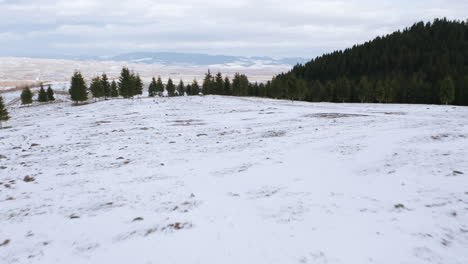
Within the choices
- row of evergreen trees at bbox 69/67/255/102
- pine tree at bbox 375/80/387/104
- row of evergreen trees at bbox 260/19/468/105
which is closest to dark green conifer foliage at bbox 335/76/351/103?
row of evergreen trees at bbox 260/19/468/105

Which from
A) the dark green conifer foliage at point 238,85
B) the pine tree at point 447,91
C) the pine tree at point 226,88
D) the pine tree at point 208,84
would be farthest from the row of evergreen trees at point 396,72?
the pine tree at point 208,84

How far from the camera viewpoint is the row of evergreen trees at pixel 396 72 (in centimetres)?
7925

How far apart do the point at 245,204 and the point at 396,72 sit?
13618 centimetres

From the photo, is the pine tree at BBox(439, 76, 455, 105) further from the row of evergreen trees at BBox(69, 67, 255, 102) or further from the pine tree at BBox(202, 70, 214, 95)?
the pine tree at BBox(202, 70, 214, 95)

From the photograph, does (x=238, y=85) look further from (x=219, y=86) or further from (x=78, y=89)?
(x=78, y=89)

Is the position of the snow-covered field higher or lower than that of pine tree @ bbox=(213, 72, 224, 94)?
lower

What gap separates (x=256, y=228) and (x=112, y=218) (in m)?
3.99

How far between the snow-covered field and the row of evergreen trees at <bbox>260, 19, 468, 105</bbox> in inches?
2642

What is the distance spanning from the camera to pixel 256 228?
6.62 metres

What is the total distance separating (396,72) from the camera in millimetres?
119875

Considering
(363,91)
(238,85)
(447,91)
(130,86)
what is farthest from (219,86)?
(447,91)

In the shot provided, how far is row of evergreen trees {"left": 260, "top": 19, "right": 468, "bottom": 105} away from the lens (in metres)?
79.2

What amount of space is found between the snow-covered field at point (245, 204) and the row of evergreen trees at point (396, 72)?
2642 inches

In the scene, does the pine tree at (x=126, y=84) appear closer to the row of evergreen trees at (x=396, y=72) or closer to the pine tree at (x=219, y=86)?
the pine tree at (x=219, y=86)
